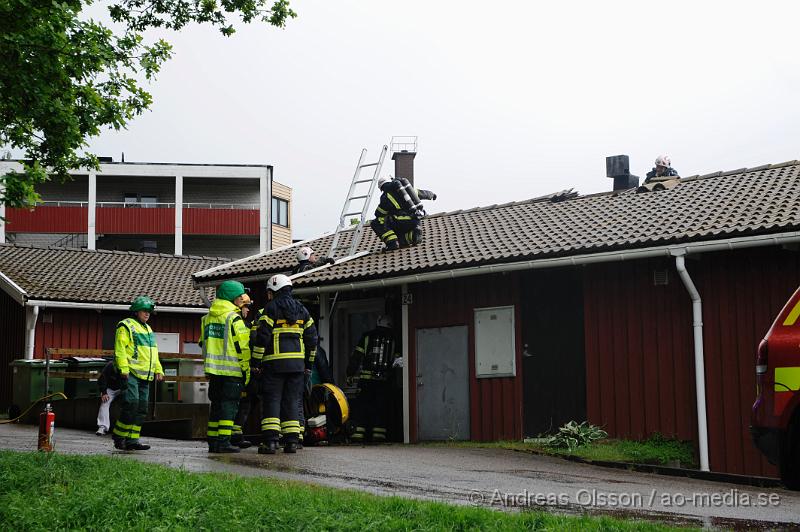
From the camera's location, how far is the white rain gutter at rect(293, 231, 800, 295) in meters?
13.6

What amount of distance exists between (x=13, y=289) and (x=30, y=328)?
1.04 metres

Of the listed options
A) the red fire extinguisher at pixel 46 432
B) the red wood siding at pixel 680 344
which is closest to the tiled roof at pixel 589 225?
the red wood siding at pixel 680 344

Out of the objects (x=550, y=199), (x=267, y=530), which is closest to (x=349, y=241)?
(x=550, y=199)

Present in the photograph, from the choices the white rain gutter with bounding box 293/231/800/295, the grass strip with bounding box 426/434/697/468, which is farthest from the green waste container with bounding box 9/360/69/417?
the grass strip with bounding box 426/434/697/468

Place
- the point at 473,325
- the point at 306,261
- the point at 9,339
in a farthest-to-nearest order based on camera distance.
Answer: the point at 9,339 < the point at 306,261 < the point at 473,325

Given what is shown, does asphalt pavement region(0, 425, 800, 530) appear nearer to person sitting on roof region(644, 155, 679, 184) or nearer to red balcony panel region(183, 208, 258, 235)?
person sitting on roof region(644, 155, 679, 184)

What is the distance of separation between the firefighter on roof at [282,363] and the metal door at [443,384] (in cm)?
446

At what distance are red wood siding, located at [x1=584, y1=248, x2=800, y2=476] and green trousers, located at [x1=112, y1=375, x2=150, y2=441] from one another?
6.26 m

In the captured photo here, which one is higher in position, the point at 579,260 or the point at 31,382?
the point at 579,260

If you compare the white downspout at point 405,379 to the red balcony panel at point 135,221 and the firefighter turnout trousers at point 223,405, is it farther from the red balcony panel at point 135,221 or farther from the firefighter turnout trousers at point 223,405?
the red balcony panel at point 135,221

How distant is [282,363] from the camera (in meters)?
12.6

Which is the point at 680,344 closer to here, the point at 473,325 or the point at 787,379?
the point at 473,325

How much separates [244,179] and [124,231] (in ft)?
20.3

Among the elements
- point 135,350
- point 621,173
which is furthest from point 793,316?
point 621,173
